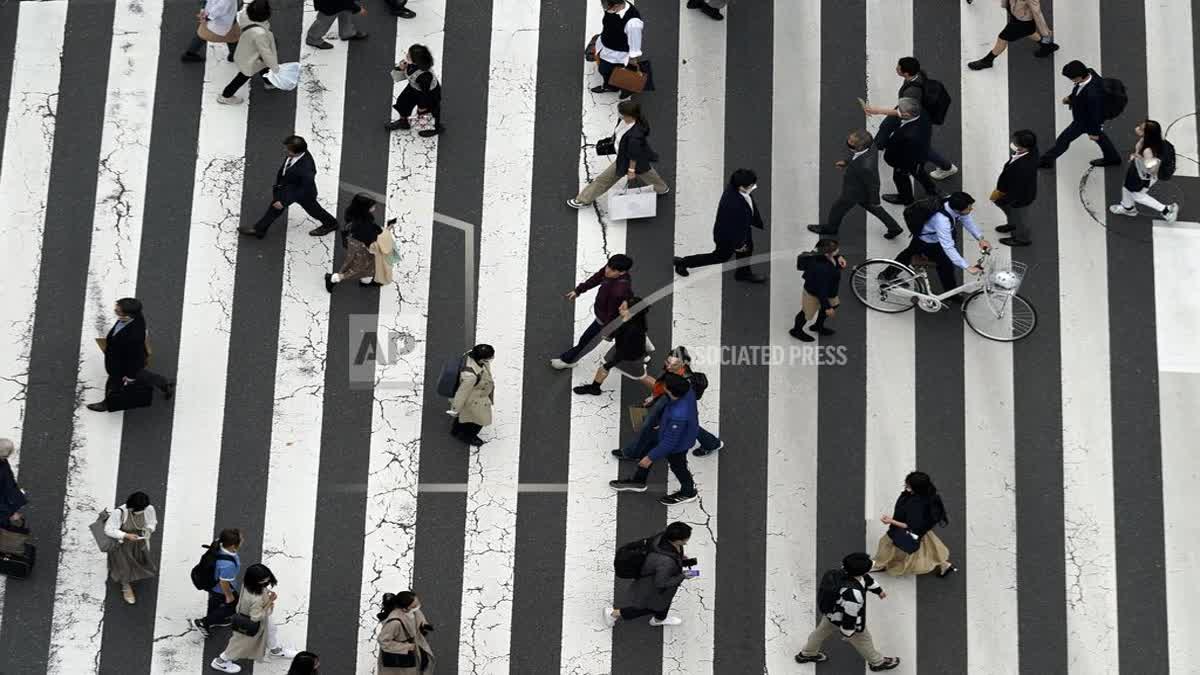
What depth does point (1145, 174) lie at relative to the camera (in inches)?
632

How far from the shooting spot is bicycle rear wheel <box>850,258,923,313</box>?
1570 cm

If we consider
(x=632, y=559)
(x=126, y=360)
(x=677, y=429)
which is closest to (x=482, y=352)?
(x=677, y=429)

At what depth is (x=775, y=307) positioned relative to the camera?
1603 cm

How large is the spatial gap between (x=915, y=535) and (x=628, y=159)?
4.61 metres

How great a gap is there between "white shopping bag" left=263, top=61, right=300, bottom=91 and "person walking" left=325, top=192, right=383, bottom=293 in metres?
1.67

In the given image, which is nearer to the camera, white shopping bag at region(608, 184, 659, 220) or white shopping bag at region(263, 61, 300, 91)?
white shopping bag at region(608, 184, 659, 220)

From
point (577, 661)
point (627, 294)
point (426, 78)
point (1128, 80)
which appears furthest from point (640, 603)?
point (1128, 80)

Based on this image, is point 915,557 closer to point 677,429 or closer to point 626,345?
point 677,429

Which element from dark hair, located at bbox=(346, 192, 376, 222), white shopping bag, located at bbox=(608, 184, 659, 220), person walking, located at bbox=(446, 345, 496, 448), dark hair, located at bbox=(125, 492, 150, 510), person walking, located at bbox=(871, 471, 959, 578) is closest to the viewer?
dark hair, located at bbox=(125, 492, 150, 510)

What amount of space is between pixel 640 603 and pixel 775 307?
3.68 meters

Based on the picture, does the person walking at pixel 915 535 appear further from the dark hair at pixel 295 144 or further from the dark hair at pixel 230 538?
the dark hair at pixel 295 144

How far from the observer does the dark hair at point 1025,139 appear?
50.5 feet

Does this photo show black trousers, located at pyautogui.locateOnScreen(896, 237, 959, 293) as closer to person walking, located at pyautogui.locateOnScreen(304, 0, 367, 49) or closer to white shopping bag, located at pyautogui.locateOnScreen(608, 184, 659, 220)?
white shopping bag, located at pyautogui.locateOnScreen(608, 184, 659, 220)

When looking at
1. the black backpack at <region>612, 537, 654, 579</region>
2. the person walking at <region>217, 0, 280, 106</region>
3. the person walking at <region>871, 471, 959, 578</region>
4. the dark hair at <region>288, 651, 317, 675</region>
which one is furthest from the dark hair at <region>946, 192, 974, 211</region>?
the dark hair at <region>288, 651, 317, 675</region>
